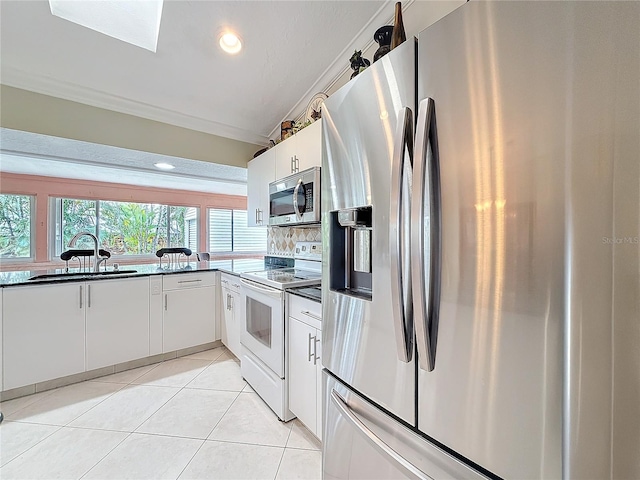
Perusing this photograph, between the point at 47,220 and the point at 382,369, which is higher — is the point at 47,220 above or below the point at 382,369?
above

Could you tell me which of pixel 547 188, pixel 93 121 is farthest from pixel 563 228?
pixel 93 121

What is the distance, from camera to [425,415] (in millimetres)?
737

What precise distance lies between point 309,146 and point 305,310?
1.25 meters

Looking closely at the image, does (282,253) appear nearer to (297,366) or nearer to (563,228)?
(297,366)

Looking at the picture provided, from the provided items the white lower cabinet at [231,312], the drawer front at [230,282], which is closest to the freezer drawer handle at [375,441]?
the white lower cabinet at [231,312]

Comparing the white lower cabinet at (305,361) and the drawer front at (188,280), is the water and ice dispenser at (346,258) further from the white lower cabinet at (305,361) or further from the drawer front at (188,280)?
the drawer front at (188,280)

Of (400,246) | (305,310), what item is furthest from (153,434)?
(400,246)

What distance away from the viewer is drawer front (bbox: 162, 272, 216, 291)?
2.69 meters

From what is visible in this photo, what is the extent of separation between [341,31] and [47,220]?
5357 millimetres

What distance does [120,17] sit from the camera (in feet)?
6.34

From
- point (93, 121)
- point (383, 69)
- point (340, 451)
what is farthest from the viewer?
point (93, 121)

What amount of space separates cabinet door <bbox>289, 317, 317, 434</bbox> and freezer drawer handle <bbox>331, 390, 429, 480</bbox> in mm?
485

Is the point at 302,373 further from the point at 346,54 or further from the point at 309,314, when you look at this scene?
the point at 346,54

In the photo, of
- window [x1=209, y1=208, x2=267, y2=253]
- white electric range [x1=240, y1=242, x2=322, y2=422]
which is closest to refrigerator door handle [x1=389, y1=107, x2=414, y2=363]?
white electric range [x1=240, y1=242, x2=322, y2=422]
